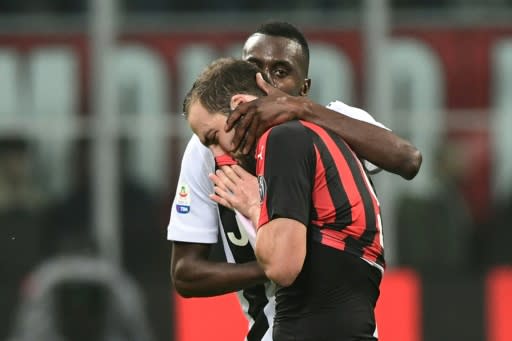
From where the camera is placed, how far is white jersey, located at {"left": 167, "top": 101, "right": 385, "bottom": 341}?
392 centimetres

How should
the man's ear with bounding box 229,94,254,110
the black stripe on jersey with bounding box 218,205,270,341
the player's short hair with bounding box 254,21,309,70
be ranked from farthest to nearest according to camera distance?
1. the player's short hair with bounding box 254,21,309,70
2. the black stripe on jersey with bounding box 218,205,270,341
3. the man's ear with bounding box 229,94,254,110

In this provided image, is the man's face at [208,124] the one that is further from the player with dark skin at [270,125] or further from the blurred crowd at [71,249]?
the blurred crowd at [71,249]

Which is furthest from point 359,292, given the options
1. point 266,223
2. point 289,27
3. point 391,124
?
point 391,124

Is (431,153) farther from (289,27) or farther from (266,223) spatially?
(266,223)

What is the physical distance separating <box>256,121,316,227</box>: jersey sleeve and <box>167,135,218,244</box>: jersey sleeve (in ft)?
1.89

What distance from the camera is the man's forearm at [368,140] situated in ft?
11.6

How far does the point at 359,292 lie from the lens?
3.46 meters

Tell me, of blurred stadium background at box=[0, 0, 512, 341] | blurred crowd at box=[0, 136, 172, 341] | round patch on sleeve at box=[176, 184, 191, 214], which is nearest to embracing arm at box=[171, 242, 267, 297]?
round patch on sleeve at box=[176, 184, 191, 214]

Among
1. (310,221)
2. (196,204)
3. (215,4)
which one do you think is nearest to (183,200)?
(196,204)

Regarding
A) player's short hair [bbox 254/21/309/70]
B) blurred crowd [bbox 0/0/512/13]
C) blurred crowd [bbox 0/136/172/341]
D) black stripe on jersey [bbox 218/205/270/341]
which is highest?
blurred crowd [bbox 0/0/512/13]

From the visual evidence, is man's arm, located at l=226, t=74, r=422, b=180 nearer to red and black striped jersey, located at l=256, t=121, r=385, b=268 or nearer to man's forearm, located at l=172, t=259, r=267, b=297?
red and black striped jersey, located at l=256, t=121, r=385, b=268

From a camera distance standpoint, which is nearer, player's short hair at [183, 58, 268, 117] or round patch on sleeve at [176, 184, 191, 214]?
player's short hair at [183, 58, 268, 117]

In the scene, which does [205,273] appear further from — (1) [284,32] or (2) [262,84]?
(1) [284,32]

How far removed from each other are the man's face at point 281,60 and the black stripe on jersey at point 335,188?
0.62m
